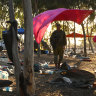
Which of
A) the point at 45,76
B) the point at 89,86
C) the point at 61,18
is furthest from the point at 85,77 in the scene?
the point at 61,18

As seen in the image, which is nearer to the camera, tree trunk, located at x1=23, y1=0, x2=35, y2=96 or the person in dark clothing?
tree trunk, located at x1=23, y1=0, x2=35, y2=96

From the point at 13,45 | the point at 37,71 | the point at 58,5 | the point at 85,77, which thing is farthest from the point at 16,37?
the point at 58,5

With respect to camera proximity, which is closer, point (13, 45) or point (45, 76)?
point (13, 45)

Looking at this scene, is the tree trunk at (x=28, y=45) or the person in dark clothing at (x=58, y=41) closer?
the tree trunk at (x=28, y=45)

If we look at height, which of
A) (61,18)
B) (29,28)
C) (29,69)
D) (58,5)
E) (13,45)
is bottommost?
(29,69)

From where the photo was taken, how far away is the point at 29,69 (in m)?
4.94

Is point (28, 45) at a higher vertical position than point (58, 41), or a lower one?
lower

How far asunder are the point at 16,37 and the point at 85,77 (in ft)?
10.3

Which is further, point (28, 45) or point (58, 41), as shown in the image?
point (58, 41)

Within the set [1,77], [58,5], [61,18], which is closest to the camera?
[1,77]

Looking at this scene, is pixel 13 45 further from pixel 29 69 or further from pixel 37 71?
pixel 37 71

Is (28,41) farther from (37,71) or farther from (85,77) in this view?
(37,71)

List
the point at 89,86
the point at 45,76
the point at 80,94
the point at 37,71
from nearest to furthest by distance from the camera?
the point at 80,94 < the point at 89,86 < the point at 45,76 < the point at 37,71

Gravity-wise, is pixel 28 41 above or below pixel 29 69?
above
